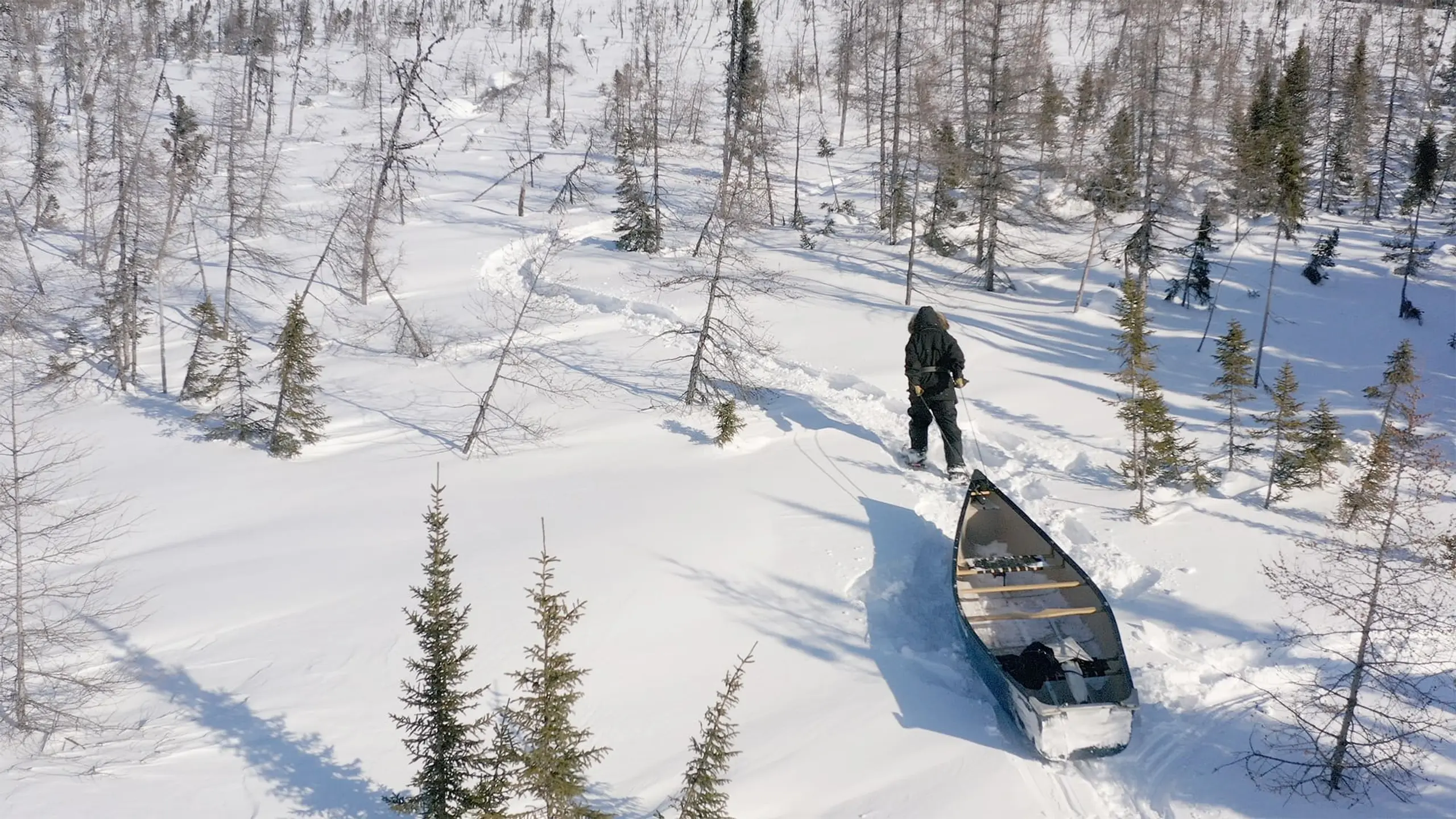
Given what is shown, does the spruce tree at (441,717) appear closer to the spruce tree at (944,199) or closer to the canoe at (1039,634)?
the canoe at (1039,634)

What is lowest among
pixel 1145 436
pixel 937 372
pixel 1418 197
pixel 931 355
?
pixel 1145 436

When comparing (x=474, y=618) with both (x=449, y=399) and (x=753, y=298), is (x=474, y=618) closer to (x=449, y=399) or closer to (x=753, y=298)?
(x=449, y=399)

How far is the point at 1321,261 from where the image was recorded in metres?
26.5

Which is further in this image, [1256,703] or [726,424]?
[726,424]

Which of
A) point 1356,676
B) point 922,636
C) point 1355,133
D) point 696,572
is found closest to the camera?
point 1356,676

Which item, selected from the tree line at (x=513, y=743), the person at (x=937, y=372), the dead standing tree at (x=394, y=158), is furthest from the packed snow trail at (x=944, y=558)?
the dead standing tree at (x=394, y=158)

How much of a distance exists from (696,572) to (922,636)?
9.16 feet

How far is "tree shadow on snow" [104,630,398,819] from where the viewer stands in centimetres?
679

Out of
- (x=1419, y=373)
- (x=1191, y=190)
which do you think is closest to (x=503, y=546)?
(x=1419, y=373)

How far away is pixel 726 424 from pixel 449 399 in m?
7.07

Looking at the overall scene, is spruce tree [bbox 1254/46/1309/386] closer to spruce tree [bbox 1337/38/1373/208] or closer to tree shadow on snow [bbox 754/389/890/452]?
spruce tree [bbox 1337/38/1373/208]

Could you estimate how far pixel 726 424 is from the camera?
526 inches

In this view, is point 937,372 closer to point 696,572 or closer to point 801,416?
point 801,416

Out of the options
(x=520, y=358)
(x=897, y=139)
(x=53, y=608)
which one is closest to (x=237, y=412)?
(x=520, y=358)
